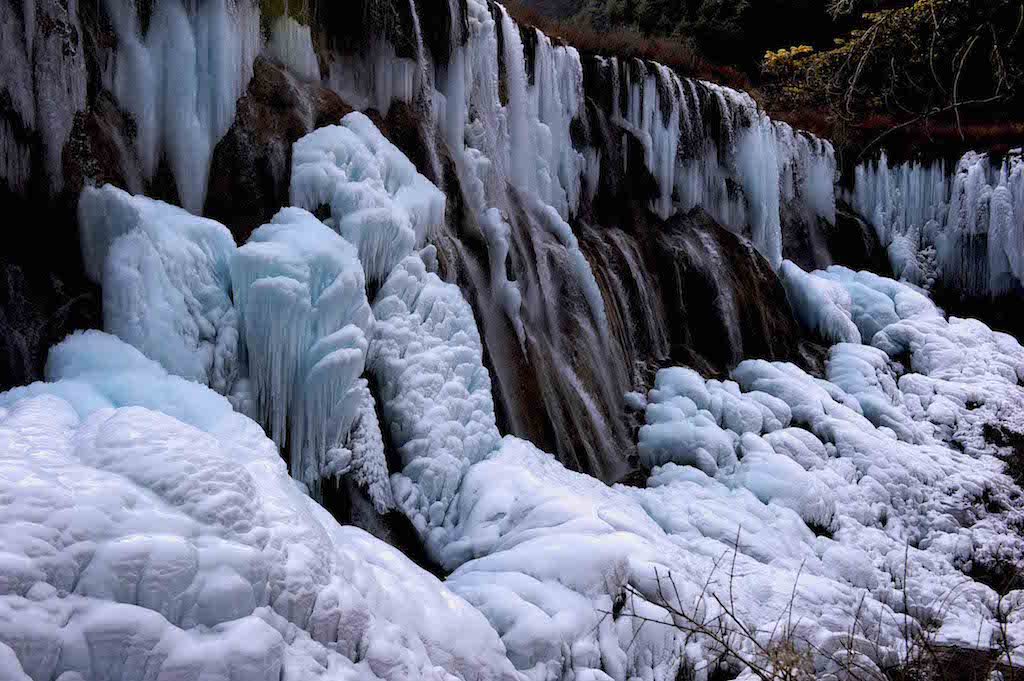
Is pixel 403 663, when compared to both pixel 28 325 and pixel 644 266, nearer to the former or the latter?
pixel 28 325

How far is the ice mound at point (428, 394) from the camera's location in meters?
3.94

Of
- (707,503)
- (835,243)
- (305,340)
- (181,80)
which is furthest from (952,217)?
(181,80)

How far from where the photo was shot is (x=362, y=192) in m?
4.08

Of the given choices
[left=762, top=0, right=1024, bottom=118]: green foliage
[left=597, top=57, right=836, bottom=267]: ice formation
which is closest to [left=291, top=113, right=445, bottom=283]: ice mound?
[left=762, top=0, right=1024, bottom=118]: green foliage

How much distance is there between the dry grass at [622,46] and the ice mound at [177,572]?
631 centimetres

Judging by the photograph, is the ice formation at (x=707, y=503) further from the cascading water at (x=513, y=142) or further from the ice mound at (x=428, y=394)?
the cascading water at (x=513, y=142)

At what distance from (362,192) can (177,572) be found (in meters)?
2.59

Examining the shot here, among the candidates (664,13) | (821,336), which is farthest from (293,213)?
(664,13)

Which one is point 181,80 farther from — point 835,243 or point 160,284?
point 835,243

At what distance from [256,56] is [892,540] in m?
5.50

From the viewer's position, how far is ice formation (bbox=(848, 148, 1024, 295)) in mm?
13203

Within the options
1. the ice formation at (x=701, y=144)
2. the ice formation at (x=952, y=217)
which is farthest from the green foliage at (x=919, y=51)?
the ice formation at (x=952, y=217)

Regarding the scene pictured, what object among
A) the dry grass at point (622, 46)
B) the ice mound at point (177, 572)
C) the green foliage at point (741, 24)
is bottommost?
the ice mound at point (177, 572)

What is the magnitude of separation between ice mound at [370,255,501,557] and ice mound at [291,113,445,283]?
0.16m
